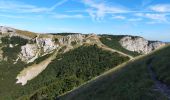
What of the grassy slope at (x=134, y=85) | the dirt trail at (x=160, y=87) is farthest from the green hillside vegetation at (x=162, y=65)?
the dirt trail at (x=160, y=87)

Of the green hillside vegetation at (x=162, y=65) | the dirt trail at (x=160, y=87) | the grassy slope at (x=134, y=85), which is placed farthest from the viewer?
the green hillside vegetation at (x=162, y=65)

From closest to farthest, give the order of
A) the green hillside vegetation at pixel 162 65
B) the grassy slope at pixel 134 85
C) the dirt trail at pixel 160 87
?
1. the dirt trail at pixel 160 87
2. the grassy slope at pixel 134 85
3. the green hillside vegetation at pixel 162 65

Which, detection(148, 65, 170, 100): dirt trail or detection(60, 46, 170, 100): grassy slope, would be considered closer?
detection(148, 65, 170, 100): dirt trail

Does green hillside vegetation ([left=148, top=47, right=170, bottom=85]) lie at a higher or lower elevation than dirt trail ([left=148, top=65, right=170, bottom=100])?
higher

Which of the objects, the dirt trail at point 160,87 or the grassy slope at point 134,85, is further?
the grassy slope at point 134,85

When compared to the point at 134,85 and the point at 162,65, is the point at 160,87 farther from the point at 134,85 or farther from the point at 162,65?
the point at 162,65

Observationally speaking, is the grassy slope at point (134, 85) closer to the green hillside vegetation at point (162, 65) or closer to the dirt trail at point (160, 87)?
the green hillside vegetation at point (162, 65)

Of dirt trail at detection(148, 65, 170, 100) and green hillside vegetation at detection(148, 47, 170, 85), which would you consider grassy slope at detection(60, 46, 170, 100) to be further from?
dirt trail at detection(148, 65, 170, 100)

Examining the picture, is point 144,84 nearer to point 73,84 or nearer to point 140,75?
point 140,75

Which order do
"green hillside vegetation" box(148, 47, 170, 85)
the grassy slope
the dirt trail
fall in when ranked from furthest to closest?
"green hillside vegetation" box(148, 47, 170, 85) → the grassy slope → the dirt trail

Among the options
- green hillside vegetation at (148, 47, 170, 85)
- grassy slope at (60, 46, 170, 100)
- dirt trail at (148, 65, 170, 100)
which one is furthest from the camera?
green hillside vegetation at (148, 47, 170, 85)

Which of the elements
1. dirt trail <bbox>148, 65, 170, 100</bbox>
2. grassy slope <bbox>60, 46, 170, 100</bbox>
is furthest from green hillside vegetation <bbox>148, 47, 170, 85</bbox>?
dirt trail <bbox>148, 65, 170, 100</bbox>
